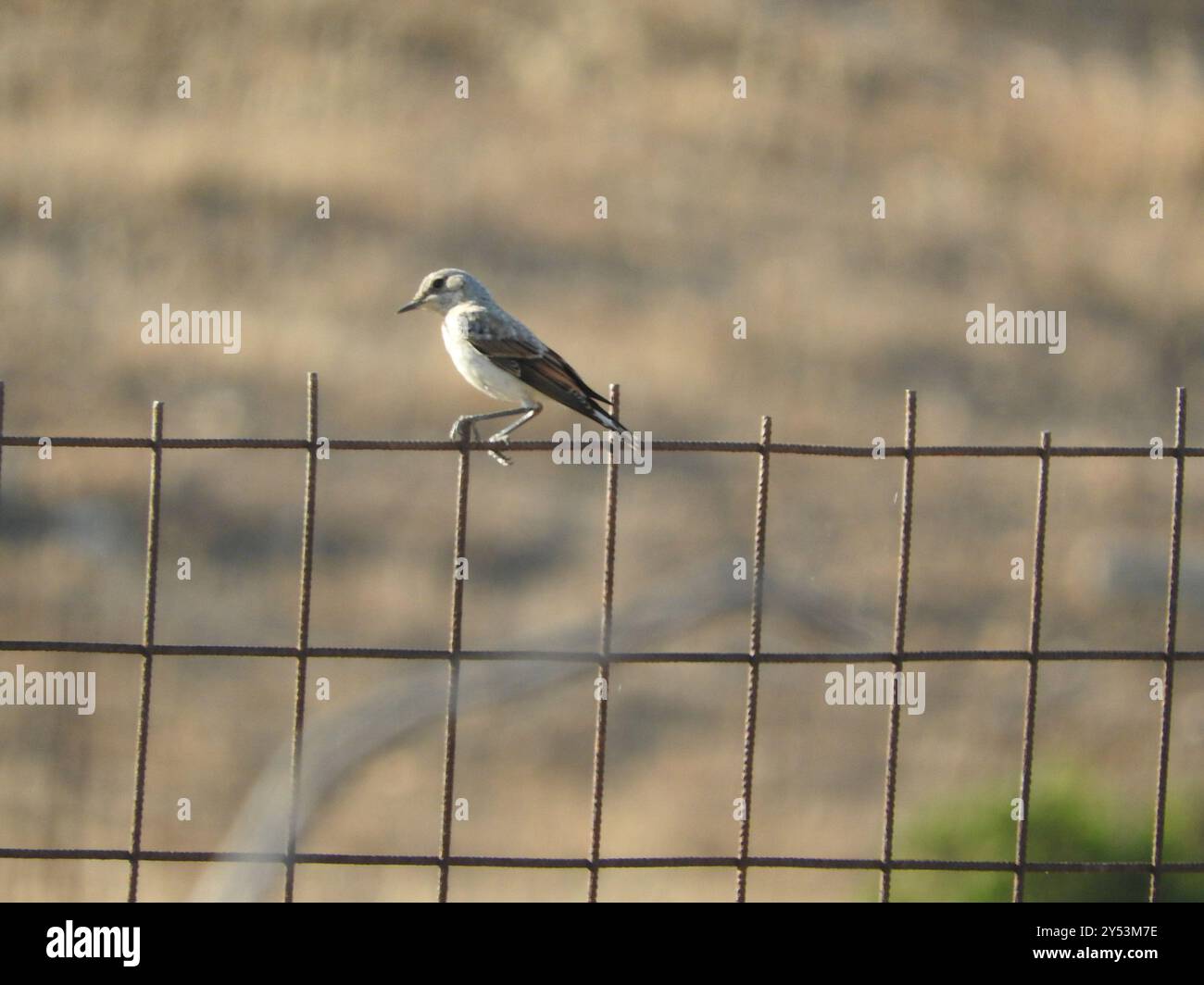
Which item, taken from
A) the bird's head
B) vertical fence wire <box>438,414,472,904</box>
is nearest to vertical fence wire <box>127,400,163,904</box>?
vertical fence wire <box>438,414,472,904</box>

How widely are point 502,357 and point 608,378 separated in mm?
13848

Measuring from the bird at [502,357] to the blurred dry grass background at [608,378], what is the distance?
5.25 metres

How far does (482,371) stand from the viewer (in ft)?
24.0

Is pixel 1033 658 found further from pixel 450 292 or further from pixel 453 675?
pixel 450 292

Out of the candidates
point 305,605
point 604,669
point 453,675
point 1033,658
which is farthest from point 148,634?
point 1033,658

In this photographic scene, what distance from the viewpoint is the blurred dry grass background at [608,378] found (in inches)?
689

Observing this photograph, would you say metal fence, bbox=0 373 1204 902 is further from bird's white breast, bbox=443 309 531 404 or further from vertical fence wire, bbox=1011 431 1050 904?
bird's white breast, bbox=443 309 531 404

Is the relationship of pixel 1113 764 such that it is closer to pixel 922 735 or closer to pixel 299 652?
pixel 922 735

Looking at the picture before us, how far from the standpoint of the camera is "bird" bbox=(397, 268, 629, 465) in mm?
6930

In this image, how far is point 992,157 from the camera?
2580 cm

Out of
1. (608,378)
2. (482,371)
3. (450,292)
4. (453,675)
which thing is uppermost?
(608,378)

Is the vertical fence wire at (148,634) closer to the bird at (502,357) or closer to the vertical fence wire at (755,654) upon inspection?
the vertical fence wire at (755,654)

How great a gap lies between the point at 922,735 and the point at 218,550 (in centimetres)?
777
